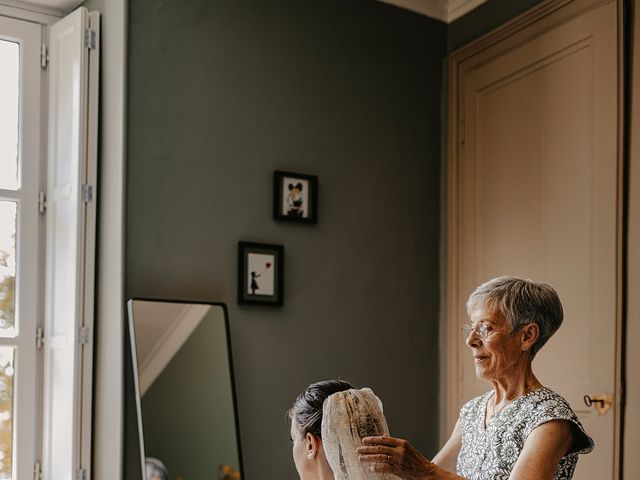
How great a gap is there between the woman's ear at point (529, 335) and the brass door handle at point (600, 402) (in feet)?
3.60

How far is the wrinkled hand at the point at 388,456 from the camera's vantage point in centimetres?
229

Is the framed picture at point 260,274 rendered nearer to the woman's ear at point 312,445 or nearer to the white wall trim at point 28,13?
the white wall trim at point 28,13

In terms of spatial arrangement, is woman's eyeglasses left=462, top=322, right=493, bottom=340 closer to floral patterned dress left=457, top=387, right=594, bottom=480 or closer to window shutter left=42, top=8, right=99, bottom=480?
floral patterned dress left=457, top=387, right=594, bottom=480

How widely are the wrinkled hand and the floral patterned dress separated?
0.45m

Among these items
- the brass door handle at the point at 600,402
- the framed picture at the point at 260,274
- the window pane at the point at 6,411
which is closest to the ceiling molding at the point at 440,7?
the framed picture at the point at 260,274

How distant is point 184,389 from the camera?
3.77 m

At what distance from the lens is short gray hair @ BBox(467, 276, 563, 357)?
273cm

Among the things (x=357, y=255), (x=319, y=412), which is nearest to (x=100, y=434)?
(x=357, y=255)

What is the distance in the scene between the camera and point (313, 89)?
4387 millimetres

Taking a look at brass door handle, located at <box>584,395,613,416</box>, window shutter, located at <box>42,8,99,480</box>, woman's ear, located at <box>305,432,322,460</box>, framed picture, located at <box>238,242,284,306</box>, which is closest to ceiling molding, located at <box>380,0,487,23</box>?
framed picture, located at <box>238,242,284,306</box>

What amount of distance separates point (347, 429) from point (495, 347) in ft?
2.03

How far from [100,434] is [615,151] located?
234 centimetres

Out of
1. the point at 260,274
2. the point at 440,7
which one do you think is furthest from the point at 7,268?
the point at 440,7

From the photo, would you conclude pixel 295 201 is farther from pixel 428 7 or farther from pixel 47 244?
pixel 428 7
